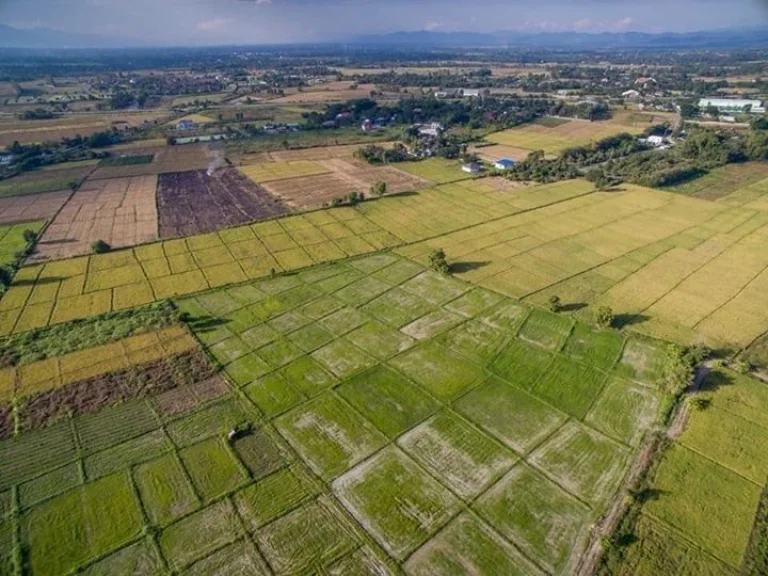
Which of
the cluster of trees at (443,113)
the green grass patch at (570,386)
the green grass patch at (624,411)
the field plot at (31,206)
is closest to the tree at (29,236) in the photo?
the field plot at (31,206)

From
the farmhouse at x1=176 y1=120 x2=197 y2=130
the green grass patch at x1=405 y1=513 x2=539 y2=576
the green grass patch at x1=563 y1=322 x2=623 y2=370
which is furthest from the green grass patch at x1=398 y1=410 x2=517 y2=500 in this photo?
the farmhouse at x1=176 y1=120 x2=197 y2=130

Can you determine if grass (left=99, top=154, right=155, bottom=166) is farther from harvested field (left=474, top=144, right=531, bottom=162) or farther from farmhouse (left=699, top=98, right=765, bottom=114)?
farmhouse (left=699, top=98, right=765, bottom=114)

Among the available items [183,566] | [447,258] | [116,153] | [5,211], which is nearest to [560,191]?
[447,258]

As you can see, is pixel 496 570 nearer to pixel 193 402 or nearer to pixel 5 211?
pixel 193 402

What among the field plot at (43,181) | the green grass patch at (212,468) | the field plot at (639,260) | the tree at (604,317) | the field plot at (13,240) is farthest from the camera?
the field plot at (43,181)

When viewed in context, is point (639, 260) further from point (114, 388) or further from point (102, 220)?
point (102, 220)

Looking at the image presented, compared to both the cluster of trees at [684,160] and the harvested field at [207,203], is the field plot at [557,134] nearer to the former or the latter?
the cluster of trees at [684,160]

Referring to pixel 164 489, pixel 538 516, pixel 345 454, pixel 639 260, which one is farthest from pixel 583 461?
pixel 639 260
